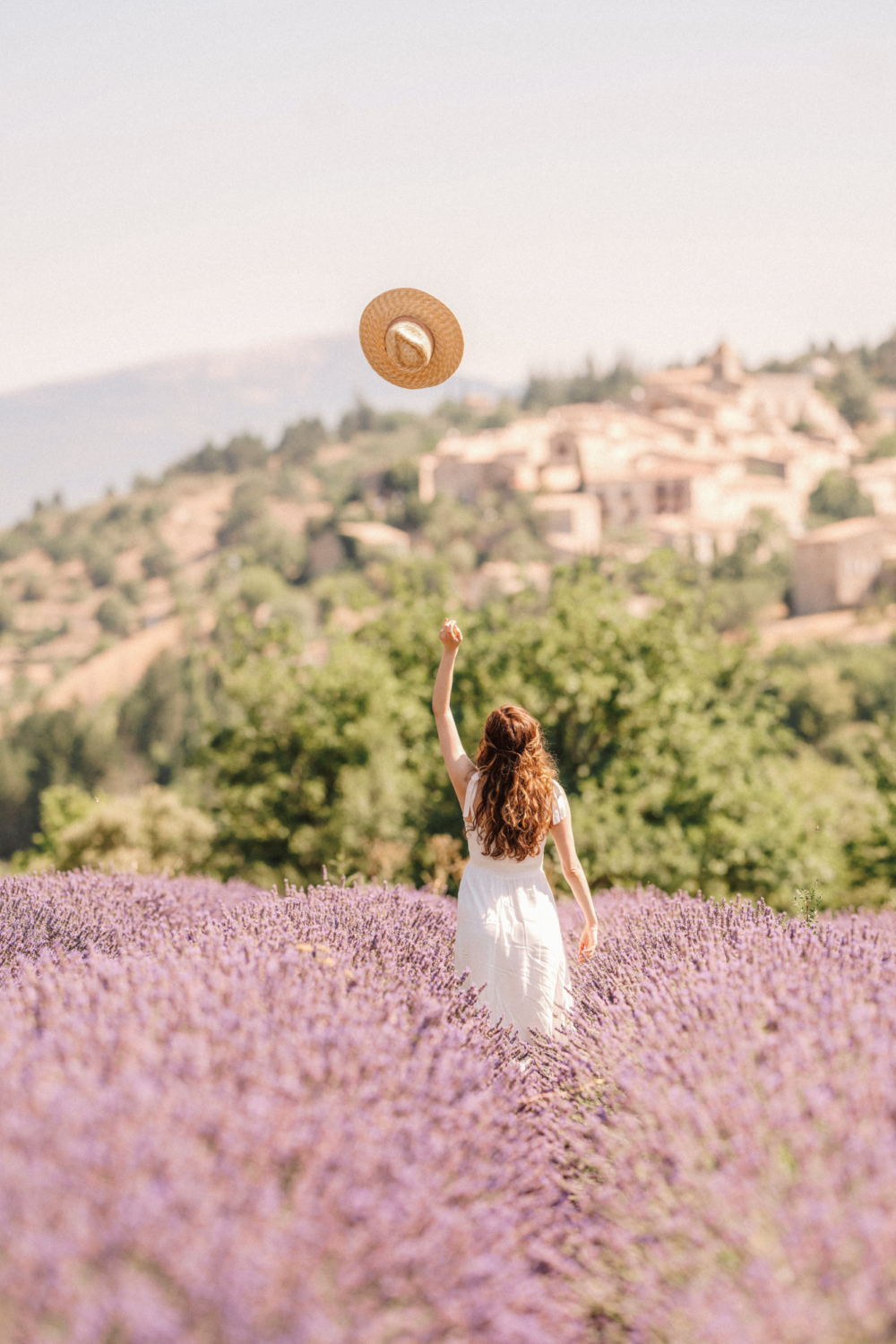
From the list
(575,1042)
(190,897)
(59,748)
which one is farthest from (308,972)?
(59,748)

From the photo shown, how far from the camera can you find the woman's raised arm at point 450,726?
13.3ft

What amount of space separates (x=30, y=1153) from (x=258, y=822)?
13.5 metres

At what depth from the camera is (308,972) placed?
9.57 ft

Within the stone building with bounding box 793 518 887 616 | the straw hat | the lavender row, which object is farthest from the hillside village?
the lavender row

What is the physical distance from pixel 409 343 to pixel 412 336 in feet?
0.12

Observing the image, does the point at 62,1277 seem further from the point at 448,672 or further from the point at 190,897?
the point at 190,897

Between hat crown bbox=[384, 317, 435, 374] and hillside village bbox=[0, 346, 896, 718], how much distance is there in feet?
188

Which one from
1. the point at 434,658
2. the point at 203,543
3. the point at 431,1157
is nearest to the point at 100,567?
the point at 203,543

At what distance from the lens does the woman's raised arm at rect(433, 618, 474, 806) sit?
407 cm

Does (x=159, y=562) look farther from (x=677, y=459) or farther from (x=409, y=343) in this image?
(x=409, y=343)

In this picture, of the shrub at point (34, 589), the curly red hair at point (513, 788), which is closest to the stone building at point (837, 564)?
the curly red hair at point (513, 788)

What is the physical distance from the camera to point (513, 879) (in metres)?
4.04

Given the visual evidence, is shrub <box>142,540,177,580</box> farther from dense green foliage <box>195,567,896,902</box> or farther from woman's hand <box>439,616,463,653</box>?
woman's hand <box>439,616,463,653</box>

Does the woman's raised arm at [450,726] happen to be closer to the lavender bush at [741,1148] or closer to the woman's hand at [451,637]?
the woman's hand at [451,637]
